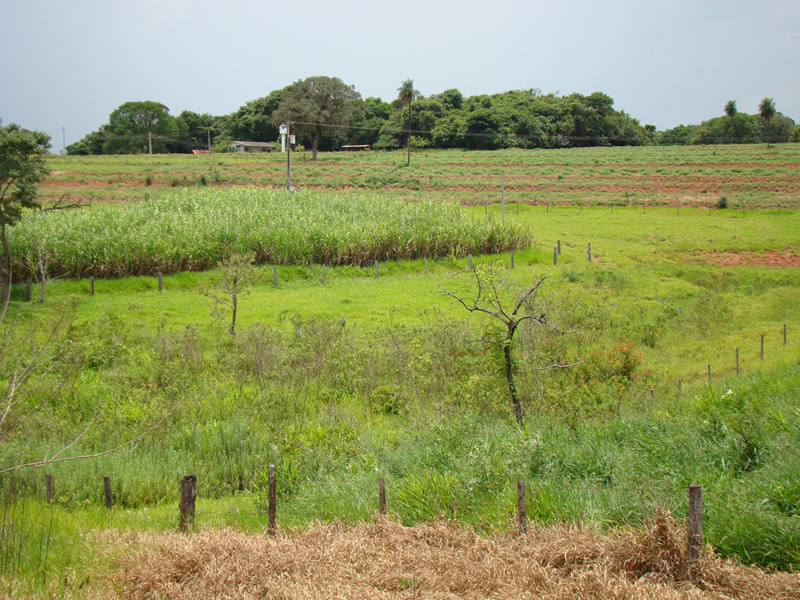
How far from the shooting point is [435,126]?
96.0 meters

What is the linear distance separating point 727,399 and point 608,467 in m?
3.71

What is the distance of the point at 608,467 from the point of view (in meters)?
7.30

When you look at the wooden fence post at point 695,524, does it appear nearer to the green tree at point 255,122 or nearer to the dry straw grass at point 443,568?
the dry straw grass at point 443,568

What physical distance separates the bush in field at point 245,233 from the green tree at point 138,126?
184 ft

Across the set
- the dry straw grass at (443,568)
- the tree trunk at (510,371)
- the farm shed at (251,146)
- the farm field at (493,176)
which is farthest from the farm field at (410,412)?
the farm shed at (251,146)

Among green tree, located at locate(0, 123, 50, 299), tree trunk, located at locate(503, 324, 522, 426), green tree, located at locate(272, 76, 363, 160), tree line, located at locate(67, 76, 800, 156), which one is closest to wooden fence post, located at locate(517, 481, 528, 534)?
tree trunk, located at locate(503, 324, 522, 426)

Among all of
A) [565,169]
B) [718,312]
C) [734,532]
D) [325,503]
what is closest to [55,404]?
[325,503]

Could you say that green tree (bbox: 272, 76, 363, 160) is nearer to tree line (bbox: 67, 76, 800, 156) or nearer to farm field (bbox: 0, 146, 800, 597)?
tree line (bbox: 67, 76, 800, 156)

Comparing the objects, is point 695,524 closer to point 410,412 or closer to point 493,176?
point 410,412

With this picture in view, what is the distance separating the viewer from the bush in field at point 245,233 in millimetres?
25875

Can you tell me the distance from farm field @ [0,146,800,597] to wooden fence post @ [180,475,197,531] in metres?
0.24

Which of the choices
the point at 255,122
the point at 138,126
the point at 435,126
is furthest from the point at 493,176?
the point at 138,126

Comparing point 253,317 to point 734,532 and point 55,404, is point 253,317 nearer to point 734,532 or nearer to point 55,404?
point 55,404

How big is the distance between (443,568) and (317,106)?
250 feet
